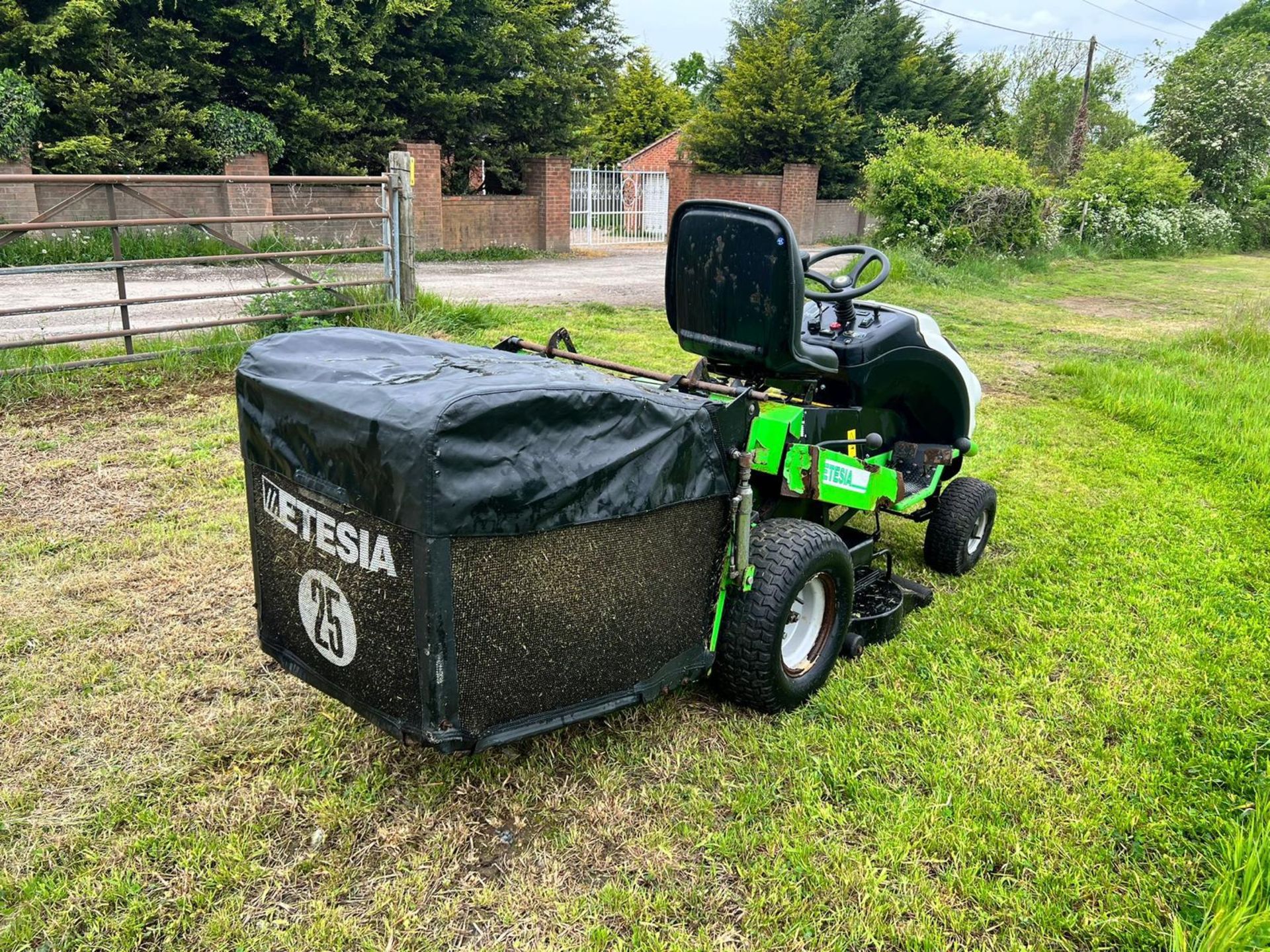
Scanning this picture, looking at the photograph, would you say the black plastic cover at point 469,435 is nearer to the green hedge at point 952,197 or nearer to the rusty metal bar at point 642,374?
the rusty metal bar at point 642,374

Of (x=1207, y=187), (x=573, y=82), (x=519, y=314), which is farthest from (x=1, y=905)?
(x=1207, y=187)

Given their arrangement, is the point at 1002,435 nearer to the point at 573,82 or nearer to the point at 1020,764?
the point at 1020,764

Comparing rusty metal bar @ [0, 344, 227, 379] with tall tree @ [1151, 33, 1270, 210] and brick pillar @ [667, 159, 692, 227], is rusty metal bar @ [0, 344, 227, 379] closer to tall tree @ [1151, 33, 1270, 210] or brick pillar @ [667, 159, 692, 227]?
brick pillar @ [667, 159, 692, 227]

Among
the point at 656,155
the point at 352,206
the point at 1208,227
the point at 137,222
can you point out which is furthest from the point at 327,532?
the point at 656,155

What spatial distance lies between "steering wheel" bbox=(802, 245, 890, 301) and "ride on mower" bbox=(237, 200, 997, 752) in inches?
2.3

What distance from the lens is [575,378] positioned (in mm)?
2369

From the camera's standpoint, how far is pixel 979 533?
4.41m

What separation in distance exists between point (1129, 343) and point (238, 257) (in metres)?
8.77

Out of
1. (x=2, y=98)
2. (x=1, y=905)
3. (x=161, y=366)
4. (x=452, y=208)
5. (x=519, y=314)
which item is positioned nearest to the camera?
(x=1, y=905)

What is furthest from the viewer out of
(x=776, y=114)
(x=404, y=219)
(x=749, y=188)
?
A: (x=749, y=188)

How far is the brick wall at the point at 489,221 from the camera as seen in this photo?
1781cm

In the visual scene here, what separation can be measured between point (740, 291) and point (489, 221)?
16.2m

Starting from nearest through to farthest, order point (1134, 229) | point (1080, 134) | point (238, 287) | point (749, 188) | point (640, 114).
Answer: point (238, 287) < point (1134, 229) < point (749, 188) < point (1080, 134) < point (640, 114)

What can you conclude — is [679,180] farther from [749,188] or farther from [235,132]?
[235,132]
